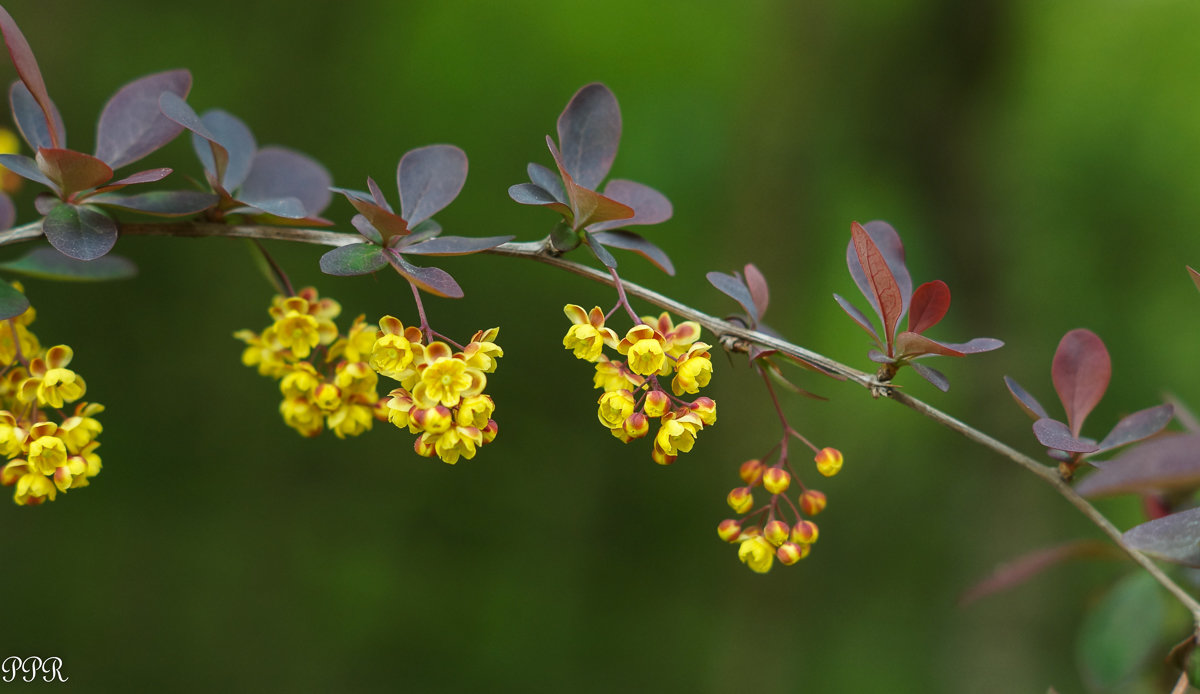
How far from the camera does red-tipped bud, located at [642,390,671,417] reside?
0.47 m

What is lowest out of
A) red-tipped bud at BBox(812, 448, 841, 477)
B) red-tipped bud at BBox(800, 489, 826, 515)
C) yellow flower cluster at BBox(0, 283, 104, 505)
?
red-tipped bud at BBox(800, 489, 826, 515)

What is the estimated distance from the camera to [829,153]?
2.24 m

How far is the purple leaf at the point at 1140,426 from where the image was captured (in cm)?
50

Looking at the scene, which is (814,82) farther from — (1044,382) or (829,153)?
(1044,382)

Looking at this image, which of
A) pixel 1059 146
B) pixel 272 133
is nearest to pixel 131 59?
pixel 272 133

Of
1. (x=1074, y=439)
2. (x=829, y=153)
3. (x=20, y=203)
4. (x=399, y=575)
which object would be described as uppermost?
(x=829, y=153)

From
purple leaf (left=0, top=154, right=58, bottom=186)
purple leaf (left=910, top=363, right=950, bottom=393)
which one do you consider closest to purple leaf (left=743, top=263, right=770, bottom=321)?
purple leaf (left=910, top=363, right=950, bottom=393)

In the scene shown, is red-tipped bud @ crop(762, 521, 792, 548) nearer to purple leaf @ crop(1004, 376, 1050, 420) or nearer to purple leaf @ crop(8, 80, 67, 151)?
purple leaf @ crop(1004, 376, 1050, 420)

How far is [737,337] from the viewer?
0.50 metres

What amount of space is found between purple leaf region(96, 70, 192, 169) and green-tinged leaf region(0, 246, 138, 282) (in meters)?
0.08

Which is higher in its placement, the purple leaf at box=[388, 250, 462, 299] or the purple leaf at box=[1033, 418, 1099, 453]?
the purple leaf at box=[388, 250, 462, 299]

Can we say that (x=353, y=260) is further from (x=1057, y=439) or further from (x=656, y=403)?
(x=1057, y=439)

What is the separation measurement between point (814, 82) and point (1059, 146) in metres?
1.06

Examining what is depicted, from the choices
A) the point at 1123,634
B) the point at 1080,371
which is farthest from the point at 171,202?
the point at 1123,634
